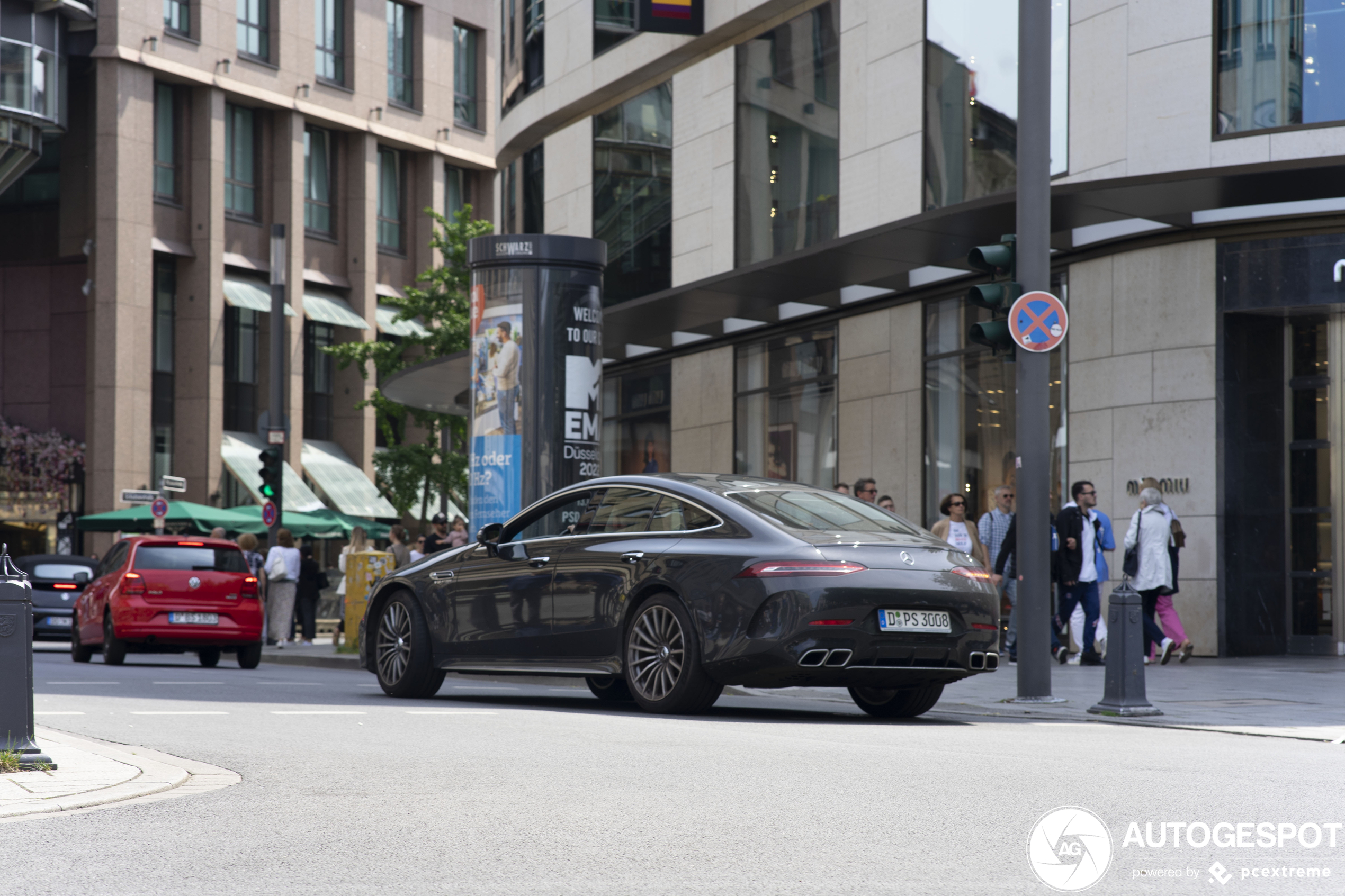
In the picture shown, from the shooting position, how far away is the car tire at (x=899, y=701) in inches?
420

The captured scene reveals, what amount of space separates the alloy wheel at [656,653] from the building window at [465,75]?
45.2 meters

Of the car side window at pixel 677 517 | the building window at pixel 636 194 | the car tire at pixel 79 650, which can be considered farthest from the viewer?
the building window at pixel 636 194

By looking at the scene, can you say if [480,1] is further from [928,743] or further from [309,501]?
[928,743]

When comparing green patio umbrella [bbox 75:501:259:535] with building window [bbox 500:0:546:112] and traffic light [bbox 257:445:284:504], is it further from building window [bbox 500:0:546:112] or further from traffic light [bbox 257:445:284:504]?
building window [bbox 500:0:546:112]

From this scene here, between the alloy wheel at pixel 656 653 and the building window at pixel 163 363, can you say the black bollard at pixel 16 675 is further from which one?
the building window at pixel 163 363

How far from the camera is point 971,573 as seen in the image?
1019 centimetres

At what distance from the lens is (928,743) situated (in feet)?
28.6

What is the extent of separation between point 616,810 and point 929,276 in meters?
14.8

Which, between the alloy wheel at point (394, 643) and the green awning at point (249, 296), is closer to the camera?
the alloy wheel at point (394, 643)

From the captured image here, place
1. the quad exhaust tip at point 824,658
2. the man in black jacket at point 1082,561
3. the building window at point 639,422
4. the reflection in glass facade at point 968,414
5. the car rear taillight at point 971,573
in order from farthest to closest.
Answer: the building window at point 639,422, the reflection in glass facade at point 968,414, the man in black jacket at point 1082,561, the car rear taillight at point 971,573, the quad exhaust tip at point 824,658

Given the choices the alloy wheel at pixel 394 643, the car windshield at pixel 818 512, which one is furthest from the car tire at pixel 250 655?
the car windshield at pixel 818 512

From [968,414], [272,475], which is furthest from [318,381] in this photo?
[968,414]

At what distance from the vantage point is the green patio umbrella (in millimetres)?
31094

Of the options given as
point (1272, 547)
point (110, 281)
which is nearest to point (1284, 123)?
point (1272, 547)
